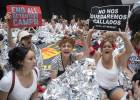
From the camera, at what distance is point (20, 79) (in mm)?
5230

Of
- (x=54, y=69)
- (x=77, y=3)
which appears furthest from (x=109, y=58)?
(x=77, y=3)

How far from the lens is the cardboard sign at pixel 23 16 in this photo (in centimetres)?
776

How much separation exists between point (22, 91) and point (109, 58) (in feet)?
5.64

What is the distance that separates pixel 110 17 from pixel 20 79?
6.33ft

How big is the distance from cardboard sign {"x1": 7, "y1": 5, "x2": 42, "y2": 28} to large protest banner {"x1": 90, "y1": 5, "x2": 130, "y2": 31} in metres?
1.67

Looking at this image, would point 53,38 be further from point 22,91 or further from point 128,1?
point 22,91

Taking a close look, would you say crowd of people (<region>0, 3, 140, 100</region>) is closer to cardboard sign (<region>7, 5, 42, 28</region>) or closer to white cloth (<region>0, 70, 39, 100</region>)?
white cloth (<region>0, 70, 39, 100</region>)

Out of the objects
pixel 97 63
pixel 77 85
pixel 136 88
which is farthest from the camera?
pixel 97 63

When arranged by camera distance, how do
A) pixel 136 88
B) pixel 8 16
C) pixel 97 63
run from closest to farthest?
pixel 136 88 < pixel 97 63 < pixel 8 16

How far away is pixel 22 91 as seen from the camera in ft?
17.1

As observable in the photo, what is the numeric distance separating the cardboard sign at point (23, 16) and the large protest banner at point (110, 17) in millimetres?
1670

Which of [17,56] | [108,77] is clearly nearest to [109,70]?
[108,77]

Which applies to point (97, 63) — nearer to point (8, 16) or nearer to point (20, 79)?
point (20, 79)

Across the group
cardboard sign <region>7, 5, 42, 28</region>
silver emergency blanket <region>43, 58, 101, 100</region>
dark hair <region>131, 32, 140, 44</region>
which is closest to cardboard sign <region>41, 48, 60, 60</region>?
cardboard sign <region>7, 5, 42, 28</region>
